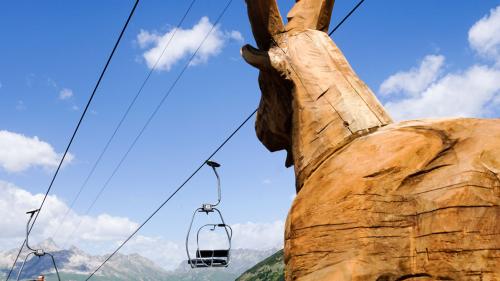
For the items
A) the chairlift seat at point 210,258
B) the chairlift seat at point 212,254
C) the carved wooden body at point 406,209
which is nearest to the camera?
the carved wooden body at point 406,209

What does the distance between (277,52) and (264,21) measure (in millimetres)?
277

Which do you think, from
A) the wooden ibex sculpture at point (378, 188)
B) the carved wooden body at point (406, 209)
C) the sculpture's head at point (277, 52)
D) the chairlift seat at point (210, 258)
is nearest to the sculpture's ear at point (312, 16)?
A: the sculpture's head at point (277, 52)

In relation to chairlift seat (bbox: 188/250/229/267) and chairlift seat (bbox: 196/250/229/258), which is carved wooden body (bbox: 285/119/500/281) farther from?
chairlift seat (bbox: 196/250/229/258)

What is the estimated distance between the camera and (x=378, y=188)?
103 inches

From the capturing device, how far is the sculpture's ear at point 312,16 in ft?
13.6

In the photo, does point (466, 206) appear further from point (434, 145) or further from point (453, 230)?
point (434, 145)

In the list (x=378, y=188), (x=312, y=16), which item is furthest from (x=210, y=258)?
(x=378, y=188)

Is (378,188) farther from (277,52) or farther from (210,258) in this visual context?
(210,258)

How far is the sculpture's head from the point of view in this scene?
12.7 feet

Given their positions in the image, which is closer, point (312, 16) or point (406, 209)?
point (406, 209)

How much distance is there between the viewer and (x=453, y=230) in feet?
7.48

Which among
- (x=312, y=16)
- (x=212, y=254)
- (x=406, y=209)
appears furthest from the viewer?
(x=212, y=254)

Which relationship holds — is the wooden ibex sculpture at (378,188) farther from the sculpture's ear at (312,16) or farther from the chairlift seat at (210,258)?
the chairlift seat at (210,258)

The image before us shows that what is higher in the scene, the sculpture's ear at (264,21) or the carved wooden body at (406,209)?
the sculpture's ear at (264,21)
